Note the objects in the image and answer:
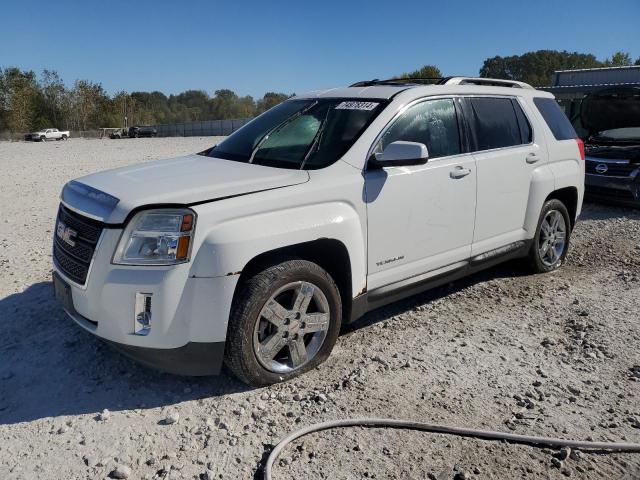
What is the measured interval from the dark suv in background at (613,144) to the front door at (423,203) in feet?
17.9

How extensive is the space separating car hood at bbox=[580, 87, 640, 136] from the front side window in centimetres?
633

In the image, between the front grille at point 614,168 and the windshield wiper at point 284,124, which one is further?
the front grille at point 614,168

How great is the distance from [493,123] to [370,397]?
2.74 meters

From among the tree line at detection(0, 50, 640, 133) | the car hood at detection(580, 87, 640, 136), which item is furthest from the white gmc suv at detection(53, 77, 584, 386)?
the tree line at detection(0, 50, 640, 133)

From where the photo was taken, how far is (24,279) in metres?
5.34

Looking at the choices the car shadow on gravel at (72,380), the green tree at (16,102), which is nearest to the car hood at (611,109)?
the car shadow on gravel at (72,380)

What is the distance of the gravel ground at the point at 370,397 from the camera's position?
2.76 meters

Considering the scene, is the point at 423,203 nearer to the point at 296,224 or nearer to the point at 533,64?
the point at 296,224

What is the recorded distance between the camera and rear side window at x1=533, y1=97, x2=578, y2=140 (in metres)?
5.44

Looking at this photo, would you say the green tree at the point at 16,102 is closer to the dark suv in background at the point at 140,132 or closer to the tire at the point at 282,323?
the dark suv in background at the point at 140,132

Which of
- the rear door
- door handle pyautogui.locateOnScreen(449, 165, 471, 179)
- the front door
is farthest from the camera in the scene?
the rear door

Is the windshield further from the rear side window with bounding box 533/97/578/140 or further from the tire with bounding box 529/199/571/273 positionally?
the tire with bounding box 529/199/571/273

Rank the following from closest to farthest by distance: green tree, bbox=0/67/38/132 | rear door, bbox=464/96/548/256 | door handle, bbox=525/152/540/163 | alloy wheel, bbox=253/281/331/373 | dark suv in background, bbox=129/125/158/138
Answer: alloy wheel, bbox=253/281/331/373 → rear door, bbox=464/96/548/256 → door handle, bbox=525/152/540/163 → dark suv in background, bbox=129/125/158/138 → green tree, bbox=0/67/38/132

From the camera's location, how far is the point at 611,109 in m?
9.93
